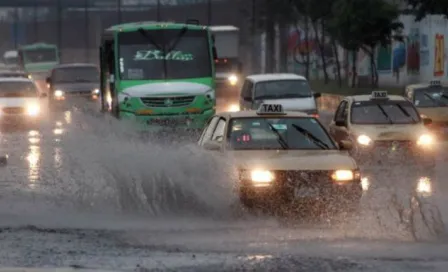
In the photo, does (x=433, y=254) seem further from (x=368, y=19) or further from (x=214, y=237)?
(x=368, y=19)

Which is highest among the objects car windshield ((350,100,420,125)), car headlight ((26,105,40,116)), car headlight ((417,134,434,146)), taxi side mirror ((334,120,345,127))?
car windshield ((350,100,420,125))

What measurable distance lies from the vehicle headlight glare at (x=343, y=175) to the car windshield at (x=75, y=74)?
3148cm

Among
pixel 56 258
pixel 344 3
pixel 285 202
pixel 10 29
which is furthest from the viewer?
pixel 10 29

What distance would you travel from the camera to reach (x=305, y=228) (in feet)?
41.6

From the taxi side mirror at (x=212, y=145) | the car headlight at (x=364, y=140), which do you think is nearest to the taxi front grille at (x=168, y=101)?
the car headlight at (x=364, y=140)

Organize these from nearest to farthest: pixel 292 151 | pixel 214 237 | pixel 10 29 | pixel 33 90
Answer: pixel 214 237 → pixel 292 151 → pixel 33 90 → pixel 10 29

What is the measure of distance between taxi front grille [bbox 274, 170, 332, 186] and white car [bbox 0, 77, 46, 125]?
2322 centimetres

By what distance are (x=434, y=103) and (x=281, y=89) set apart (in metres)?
4.06

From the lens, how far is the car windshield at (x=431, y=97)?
100 ft

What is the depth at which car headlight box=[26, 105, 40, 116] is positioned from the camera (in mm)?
35500

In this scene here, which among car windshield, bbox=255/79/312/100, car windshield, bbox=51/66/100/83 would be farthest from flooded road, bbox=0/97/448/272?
car windshield, bbox=51/66/100/83

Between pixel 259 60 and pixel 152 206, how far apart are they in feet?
247

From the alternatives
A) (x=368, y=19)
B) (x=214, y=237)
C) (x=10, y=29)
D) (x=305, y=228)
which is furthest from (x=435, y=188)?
(x=10, y=29)

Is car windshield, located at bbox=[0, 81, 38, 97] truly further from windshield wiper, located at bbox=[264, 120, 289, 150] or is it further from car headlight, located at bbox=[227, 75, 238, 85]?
windshield wiper, located at bbox=[264, 120, 289, 150]
